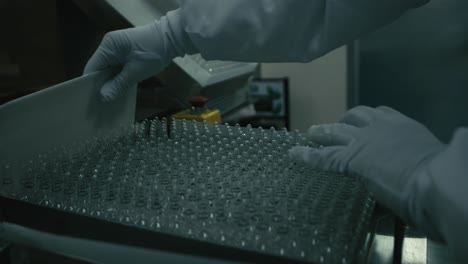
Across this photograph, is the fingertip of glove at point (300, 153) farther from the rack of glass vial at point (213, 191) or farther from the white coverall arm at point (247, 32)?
the white coverall arm at point (247, 32)

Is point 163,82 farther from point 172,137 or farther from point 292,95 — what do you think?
point 292,95

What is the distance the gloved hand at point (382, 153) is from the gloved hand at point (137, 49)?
55 centimetres

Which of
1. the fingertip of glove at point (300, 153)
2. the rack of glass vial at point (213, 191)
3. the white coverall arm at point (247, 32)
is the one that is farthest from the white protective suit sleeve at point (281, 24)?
the fingertip of glove at point (300, 153)

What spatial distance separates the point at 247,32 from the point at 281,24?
86 mm

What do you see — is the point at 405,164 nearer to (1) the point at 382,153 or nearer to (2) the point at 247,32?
(1) the point at 382,153

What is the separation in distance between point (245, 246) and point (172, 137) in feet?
1.63

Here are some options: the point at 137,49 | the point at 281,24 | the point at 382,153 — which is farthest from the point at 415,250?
the point at 137,49

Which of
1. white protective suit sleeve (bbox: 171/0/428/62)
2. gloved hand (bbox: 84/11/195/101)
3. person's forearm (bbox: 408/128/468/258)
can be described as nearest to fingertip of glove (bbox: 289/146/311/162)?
person's forearm (bbox: 408/128/468/258)

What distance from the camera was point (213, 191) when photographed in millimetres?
776

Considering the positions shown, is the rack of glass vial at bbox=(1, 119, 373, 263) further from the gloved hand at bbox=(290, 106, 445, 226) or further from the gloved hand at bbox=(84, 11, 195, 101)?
the gloved hand at bbox=(84, 11, 195, 101)

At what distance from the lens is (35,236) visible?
28.2 inches

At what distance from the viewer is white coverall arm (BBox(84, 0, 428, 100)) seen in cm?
103

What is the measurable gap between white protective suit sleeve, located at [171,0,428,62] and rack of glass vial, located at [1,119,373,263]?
0.23 metres

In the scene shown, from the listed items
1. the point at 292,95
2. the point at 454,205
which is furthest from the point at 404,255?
the point at 292,95
